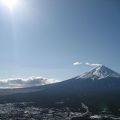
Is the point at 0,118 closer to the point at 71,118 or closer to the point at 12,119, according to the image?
the point at 12,119

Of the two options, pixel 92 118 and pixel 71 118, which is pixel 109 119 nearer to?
pixel 92 118

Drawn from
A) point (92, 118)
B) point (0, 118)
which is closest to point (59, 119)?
point (92, 118)

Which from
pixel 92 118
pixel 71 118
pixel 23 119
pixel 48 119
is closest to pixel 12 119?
pixel 23 119

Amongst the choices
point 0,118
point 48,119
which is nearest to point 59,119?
point 48,119

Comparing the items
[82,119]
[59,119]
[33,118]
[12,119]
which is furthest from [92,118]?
[12,119]

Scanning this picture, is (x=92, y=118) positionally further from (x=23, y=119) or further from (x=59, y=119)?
(x=23, y=119)

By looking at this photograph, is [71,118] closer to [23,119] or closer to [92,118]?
[92,118]
